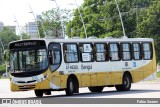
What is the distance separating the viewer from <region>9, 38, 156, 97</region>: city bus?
27547mm

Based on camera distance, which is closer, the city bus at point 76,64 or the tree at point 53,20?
the city bus at point 76,64

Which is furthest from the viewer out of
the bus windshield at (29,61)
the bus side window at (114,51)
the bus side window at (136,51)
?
the bus side window at (136,51)

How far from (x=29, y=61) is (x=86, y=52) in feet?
11.1

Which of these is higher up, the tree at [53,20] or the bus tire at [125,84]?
the tree at [53,20]

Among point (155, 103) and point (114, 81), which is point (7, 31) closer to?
point (114, 81)

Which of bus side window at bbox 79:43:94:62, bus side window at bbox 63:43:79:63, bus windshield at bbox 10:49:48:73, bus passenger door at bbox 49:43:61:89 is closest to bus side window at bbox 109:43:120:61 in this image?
bus side window at bbox 79:43:94:62

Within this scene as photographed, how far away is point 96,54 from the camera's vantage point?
3047 cm

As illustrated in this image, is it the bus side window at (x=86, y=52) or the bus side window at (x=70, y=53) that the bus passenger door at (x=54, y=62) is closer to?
the bus side window at (x=70, y=53)

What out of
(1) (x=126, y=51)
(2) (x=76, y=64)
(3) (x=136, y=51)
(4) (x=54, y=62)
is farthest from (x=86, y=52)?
(3) (x=136, y=51)

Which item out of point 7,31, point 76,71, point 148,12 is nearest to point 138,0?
point 148,12

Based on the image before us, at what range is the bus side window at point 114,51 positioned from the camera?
31.4 meters

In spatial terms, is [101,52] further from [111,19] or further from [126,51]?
[111,19]

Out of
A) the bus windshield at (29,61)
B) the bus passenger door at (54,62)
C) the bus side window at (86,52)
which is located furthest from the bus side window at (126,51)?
the bus windshield at (29,61)

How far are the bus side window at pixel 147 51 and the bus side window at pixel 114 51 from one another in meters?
2.16
